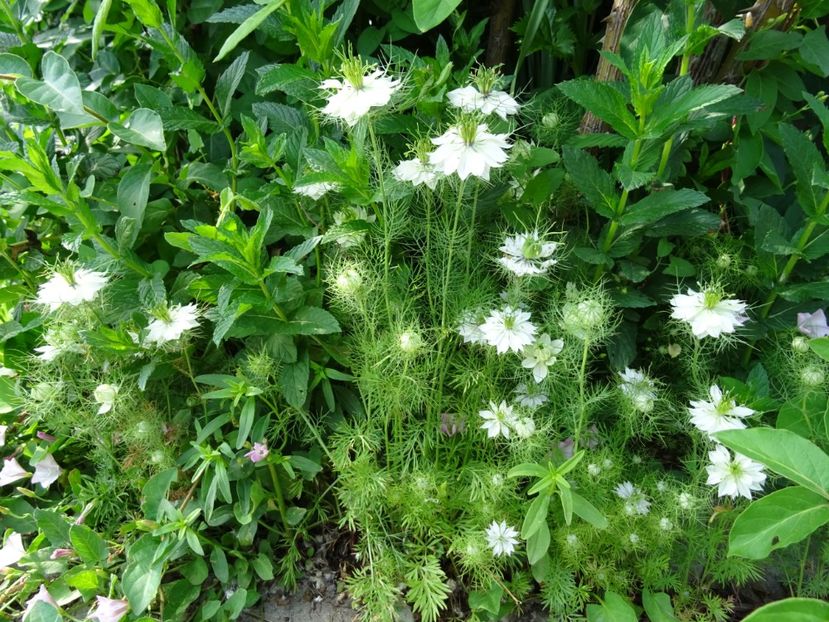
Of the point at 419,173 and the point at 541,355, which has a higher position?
the point at 419,173

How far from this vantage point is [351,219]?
4.23ft

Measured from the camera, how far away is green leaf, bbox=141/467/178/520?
122 cm

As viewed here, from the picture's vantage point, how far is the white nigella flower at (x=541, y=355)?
48.3 inches

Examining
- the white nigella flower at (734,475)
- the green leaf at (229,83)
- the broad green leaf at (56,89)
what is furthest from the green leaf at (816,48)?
the broad green leaf at (56,89)

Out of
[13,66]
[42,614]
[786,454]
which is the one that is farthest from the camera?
[13,66]

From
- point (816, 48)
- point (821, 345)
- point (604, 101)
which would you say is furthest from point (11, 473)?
point (816, 48)

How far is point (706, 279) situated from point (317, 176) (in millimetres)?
924

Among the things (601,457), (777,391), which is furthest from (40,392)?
(777,391)

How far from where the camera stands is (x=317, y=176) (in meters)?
1.13

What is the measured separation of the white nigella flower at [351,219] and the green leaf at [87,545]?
0.74m

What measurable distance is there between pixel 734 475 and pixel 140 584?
1.09 metres

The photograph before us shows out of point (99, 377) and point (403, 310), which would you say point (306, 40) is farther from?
point (99, 377)

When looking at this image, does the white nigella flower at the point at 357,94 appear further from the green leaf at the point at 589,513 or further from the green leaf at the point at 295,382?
the green leaf at the point at 589,513

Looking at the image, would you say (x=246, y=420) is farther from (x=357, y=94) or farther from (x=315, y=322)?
(x=357, y=94)
